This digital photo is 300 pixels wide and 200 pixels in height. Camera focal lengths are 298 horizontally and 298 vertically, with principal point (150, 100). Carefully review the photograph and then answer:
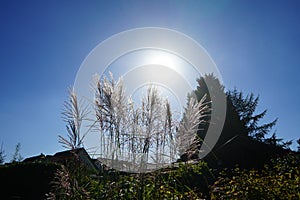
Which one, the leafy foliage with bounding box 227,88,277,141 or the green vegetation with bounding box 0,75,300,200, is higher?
the leafy foliage with bounding box 227,88,277,141

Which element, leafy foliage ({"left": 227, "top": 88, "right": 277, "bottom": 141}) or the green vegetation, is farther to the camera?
leafy foliage ({"left": 227, "top": 88, "right": 277, "bottom": 141})

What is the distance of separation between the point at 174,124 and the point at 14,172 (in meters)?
5.10

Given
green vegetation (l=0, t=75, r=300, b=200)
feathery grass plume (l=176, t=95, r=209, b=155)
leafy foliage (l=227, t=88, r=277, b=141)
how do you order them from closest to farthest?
green vegetation (l=0, t=75, r=300, b=200) < feathery grass plume (l=176, t=95, r=209, b=155) < leafy foliage (l=227, t=88, r=277, b=141)

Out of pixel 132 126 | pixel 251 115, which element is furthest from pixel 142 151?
pixel 251 115

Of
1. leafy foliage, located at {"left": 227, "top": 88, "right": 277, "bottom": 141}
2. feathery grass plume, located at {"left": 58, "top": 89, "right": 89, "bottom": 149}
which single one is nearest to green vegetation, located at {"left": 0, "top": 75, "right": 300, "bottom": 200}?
feathery grass plume, located at {"left": 58, "top": 89, "right": 89, "bottom": 149}

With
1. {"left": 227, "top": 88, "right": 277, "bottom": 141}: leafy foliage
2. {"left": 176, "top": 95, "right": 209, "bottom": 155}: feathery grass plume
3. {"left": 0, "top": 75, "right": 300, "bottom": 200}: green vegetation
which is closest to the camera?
{"left": 0, "top": 75, "right": 300, "bottom": 200}: green vegetation

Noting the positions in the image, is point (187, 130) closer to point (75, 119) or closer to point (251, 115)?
point (75, 119)

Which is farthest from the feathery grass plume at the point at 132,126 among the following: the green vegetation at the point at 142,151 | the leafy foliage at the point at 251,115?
the leafy foliage at the point at 251,115

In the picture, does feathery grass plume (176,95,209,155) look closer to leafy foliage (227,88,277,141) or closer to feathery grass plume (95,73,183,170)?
feathery grass plume (95,73,183,170)

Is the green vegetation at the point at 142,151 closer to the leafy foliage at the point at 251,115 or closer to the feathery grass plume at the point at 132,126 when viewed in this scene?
the feathery grass plume at the point at 132,126

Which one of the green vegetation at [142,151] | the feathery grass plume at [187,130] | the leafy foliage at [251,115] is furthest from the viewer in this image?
the leafy foliage at [251,115]

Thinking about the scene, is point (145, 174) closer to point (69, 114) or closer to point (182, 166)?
point (182, 166)

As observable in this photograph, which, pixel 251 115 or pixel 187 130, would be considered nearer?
pixel 187 130

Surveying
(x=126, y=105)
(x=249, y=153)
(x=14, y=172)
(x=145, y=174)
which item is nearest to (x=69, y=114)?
(x=126, y=105)
